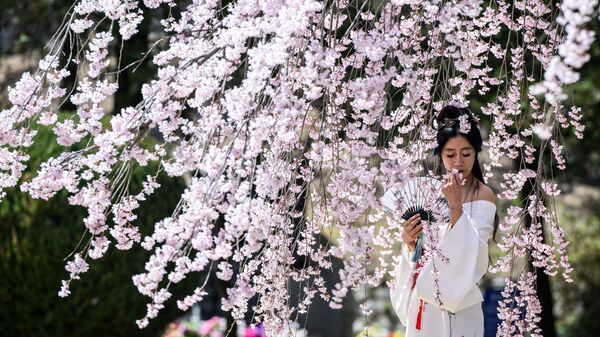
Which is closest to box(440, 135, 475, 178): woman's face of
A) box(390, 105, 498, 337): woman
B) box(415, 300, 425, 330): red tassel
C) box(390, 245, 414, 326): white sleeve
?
box(390, 105, 498, 337): woman

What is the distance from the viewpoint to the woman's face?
3.77 meters

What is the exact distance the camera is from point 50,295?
6.25 meters

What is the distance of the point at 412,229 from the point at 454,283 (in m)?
0.27

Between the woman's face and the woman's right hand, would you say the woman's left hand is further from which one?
the woman's face

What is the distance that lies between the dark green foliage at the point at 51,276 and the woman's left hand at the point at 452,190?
326cm

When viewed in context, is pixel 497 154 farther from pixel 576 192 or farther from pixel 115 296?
pixel 576 192

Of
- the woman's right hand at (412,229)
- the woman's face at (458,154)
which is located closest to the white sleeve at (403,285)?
the woman's right hand at (412,229)

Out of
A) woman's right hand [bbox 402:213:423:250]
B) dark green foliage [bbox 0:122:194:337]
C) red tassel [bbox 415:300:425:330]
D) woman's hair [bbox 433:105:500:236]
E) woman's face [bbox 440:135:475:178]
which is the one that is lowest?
red tassel [bbox 415:300:425:330]

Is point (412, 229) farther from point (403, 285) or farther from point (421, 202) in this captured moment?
point (403, 285)

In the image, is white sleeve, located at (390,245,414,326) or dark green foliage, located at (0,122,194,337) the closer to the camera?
white sleeve, located at (390,245,414,326)

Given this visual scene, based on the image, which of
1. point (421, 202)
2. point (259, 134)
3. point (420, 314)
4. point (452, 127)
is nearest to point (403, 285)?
point (420, 314)

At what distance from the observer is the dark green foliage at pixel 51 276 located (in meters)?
6.21

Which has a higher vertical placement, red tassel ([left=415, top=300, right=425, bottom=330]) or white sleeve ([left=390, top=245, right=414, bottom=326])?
white sleeve ([left=390, top=245, right=414, bottom=326])

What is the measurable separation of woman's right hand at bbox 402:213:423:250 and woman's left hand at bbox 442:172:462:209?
0.50ft
